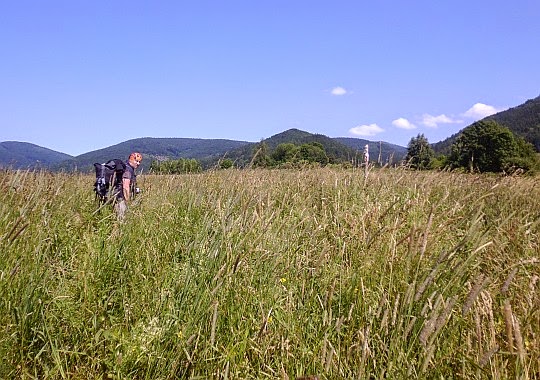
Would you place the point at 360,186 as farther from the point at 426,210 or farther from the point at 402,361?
the point at 402,361

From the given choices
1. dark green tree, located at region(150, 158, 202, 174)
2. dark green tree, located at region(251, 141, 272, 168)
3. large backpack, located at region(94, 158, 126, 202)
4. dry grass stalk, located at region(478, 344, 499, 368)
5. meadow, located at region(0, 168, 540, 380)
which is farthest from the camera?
dark green tree, located at region(150, 158, 202, 174)

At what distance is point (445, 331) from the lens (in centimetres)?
183

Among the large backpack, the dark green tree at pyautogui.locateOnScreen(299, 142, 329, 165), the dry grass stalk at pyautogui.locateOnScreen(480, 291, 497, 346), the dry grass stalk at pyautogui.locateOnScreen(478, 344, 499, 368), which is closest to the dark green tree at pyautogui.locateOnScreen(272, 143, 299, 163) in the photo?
the dark green tree at pyautogui.locateOnScreen(299, 142, 329, 165)

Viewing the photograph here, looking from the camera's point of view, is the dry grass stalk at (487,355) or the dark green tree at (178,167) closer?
the dry grass stalk at (487,355)

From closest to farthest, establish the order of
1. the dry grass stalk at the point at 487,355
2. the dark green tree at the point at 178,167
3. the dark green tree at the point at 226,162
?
1. the dry grass stalk at the point at 487,355
2. the dark green tree at the point at 226,162
3. the dark green tree at the point at 178,167

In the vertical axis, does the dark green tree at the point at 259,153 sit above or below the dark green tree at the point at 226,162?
above

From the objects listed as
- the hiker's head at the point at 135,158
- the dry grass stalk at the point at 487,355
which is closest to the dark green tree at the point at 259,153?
the hiker's head at the point at 135,158

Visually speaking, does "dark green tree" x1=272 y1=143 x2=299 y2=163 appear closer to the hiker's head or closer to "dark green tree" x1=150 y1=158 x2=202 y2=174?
"dark green tree" x1=150 y1=158 x2=202 y2=174

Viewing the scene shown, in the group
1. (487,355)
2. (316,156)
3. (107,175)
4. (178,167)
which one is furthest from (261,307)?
(316,156)

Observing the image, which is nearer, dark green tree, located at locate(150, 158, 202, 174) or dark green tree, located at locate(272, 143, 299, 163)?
dark green tree, located at locate(272, 143, 299, 163)

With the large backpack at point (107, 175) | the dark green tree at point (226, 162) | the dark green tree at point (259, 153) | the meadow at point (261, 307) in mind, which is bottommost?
the meadow at point (261, 307)

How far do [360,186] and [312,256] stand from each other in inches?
75.8

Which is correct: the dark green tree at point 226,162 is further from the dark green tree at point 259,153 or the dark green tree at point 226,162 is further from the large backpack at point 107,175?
the large backpack at point 107,175

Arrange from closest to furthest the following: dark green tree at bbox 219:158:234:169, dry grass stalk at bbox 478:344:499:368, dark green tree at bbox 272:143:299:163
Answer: dry grass stalk at bbox 478:344:499:368 → dark green tree at bbox 219:158:234:169 → dark green tree at bbox 272:143:299:163
